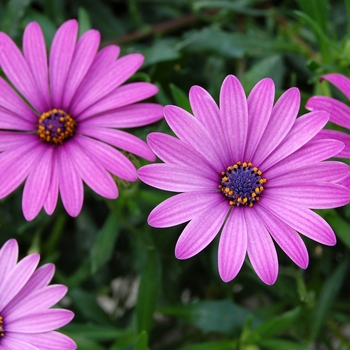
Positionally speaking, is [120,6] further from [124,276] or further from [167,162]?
[167,162]

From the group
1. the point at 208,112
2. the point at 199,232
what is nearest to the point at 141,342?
the point at 199,232

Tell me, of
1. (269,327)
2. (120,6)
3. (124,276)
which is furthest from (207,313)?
(120,6)

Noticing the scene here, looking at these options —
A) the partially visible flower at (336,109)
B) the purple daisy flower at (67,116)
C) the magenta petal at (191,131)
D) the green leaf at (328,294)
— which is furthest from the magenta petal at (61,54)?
the green leaf at (328,294)

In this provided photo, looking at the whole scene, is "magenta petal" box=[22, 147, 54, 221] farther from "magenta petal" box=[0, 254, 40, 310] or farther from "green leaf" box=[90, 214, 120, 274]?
"green leaf" box=[90, 214, 120, 274]

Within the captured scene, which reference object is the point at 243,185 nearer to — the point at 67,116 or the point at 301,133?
the point at 301,133

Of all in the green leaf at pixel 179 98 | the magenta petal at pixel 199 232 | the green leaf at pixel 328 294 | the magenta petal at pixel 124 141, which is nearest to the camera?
the magenta petal at pixel 199 232

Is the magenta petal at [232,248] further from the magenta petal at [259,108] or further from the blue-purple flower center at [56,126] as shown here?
the blue-purple flower center at [56,126]
